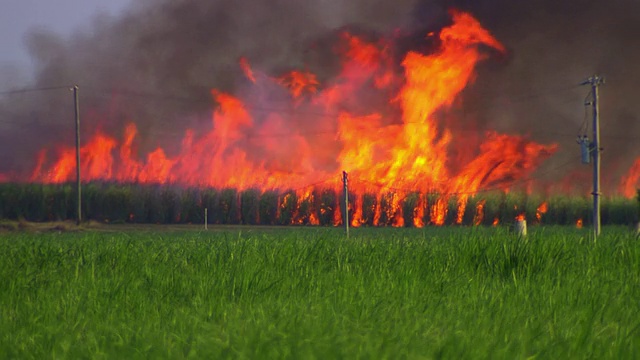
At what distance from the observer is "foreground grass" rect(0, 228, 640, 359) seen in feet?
17.3

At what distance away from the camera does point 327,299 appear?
22.8 feet

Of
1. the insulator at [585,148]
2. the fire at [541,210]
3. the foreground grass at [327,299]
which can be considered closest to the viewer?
the foreground grass at [327,299]

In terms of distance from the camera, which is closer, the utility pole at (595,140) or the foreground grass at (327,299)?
the foreground grass at (327,299)

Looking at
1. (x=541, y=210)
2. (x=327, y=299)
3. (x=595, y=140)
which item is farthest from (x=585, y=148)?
(x=327, y=299)

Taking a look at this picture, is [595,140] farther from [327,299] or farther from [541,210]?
[327,299]

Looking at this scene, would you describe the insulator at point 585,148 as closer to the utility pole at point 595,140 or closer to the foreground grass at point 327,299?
the utility pole at point 595,140

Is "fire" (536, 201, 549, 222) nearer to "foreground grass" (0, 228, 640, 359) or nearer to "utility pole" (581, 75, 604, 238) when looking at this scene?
"utility pole" (581, 75, 604, 238)

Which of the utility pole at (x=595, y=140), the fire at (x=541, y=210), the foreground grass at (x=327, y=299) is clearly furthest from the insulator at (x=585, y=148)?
the foreground grass at (x=327, y=299)

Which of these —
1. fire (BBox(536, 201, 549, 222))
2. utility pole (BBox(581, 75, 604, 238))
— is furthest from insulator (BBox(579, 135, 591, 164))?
fire (BBox(536, 201, 549, 222))

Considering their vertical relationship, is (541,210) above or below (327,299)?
below

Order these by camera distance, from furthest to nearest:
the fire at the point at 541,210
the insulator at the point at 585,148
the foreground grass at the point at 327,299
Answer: the fire at the point at 541,210 → the insulator at the point at 585,148 → the foreground grass at the point at 327,299

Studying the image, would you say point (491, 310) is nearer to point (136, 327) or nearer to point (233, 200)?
point (136, 327)

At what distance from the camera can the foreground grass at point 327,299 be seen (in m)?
5.26

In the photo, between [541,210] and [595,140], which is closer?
[595,140]
